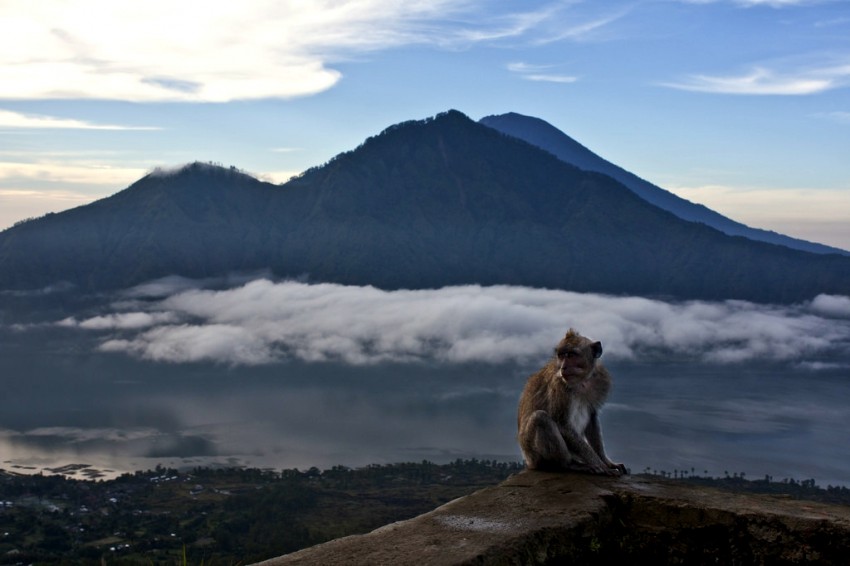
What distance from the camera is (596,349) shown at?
7867 millimetres

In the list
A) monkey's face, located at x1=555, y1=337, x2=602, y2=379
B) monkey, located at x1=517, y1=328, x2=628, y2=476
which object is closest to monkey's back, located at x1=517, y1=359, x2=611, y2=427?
monkey, located at x1=517, y1=328, x2=628, y2=476

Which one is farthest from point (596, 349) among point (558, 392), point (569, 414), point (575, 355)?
point (569, 414)

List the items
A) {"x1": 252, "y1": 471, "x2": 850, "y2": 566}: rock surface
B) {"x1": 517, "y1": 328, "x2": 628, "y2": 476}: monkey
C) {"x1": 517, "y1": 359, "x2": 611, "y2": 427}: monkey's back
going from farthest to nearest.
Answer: {"x1": 517, "y1": 359, "x2": 611, "y2": 427}: monkey's back
{"x1": 517, "y1": 328, "x2": 628, "y2": 476}: monkey
{"x1": 252, "y1": 471, "x2": 850, "y2": 566}: rock surface

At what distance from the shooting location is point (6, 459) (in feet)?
548

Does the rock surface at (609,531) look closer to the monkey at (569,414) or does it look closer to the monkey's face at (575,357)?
the monkey at (569,414)

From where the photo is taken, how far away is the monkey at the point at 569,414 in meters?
7.61

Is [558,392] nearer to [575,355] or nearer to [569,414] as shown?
[569,414]

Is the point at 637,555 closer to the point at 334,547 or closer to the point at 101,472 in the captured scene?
the point at 334,547

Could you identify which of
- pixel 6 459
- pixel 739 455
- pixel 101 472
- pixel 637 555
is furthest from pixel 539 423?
pixel 739 455

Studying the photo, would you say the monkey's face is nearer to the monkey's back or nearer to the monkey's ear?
the monkey's ear

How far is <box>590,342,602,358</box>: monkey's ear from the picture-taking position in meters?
7.78

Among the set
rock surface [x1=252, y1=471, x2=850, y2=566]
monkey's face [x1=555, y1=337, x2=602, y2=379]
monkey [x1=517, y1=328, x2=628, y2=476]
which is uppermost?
monkey's face [x1=555, y1=337, x2=602, y2=379]

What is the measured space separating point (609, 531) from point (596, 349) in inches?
80.8

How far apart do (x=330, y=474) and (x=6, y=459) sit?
82843mm
